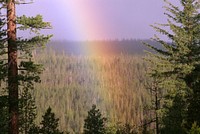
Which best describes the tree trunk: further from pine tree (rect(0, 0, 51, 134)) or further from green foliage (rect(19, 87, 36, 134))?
green foliage (rect(19, 87, 36, 134))

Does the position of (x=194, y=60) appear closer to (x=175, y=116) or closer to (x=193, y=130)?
(x=175, y=116)

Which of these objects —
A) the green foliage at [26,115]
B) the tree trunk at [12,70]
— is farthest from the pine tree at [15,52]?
the green foliage at [26,115]

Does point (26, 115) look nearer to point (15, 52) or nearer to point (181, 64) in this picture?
point (181, 64)

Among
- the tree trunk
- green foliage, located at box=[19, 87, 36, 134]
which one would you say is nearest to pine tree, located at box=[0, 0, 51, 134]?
the tree trunk

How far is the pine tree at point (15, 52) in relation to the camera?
10938mm

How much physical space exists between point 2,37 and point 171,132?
12.5 meters

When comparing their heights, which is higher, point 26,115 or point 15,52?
point 15,52

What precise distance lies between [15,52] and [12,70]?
23.0 inches

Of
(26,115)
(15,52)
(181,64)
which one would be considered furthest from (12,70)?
(26,115)

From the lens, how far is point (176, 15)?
936 inches

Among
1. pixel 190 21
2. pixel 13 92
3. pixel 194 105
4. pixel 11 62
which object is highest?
pixel 190 21

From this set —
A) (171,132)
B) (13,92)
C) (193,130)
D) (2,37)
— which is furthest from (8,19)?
(171,132)

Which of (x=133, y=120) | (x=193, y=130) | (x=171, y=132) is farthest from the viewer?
(x=133, y=120)

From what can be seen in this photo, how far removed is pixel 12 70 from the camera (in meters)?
11.1
